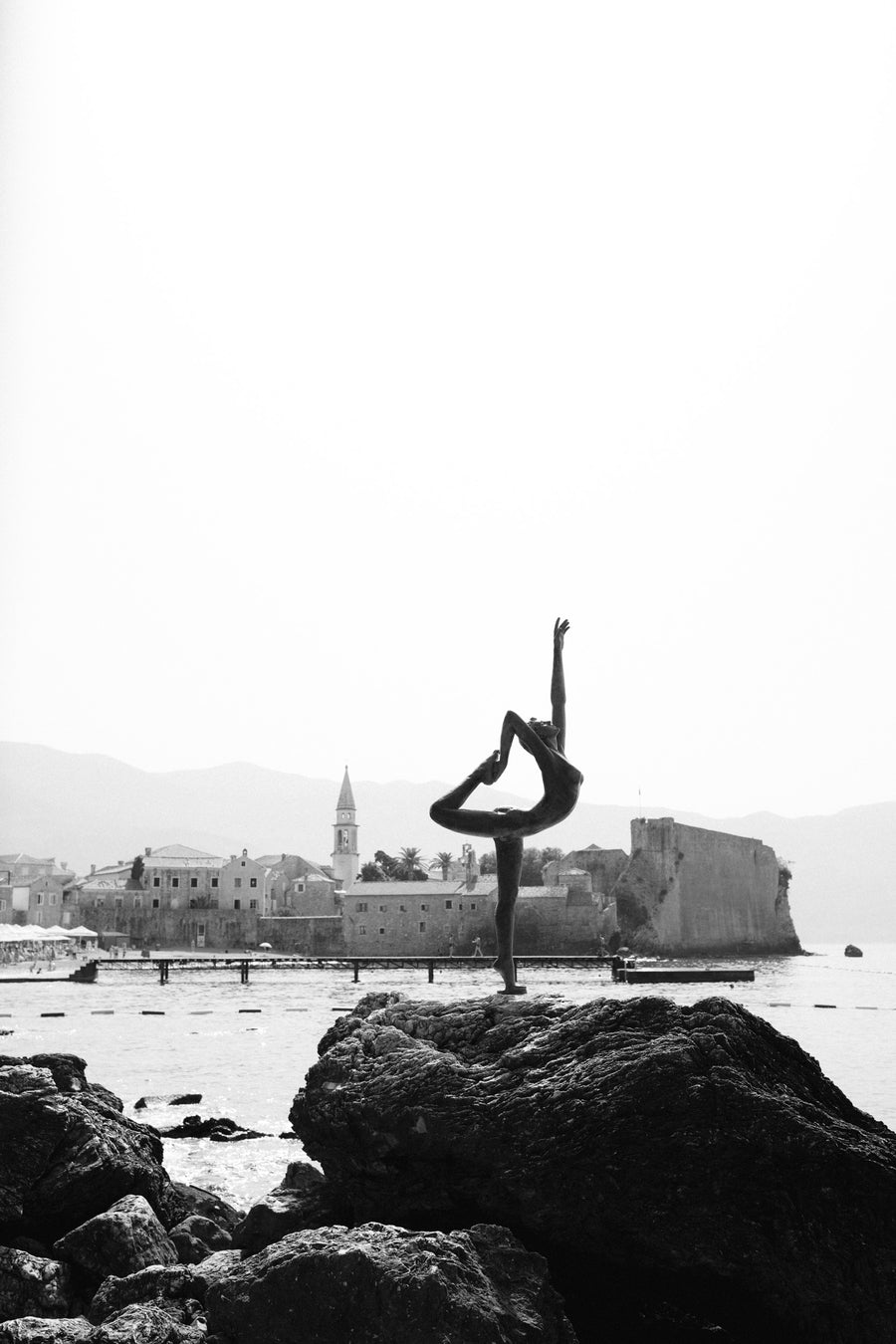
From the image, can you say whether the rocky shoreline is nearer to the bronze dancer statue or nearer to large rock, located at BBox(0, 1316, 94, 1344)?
large rock, located at BBox(0, 1316, 94, 1344)

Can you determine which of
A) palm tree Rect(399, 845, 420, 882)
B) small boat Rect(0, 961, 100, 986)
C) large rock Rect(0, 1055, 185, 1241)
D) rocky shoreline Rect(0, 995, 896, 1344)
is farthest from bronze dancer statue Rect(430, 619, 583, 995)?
palm tree Rect(399, 845, 420, 882)

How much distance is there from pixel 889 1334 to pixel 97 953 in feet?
238

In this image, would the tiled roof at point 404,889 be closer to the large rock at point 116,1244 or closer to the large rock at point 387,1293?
the large rock at point 116,1244

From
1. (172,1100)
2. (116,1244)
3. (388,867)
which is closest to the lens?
(116,1244)

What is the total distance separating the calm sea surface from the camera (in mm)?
16719

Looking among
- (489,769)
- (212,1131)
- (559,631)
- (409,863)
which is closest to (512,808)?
(489,769)

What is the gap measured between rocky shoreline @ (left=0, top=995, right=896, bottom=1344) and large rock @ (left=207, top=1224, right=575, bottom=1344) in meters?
0.01

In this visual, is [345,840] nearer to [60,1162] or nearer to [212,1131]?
→ [212,1131]

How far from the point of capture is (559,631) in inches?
340

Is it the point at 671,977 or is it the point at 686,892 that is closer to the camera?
the point at 671,977

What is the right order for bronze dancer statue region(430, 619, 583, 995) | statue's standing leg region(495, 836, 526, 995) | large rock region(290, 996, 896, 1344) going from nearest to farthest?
large rock region(290, 996, 896, 1344)
bronze dancer statue region(430, 619, 583, 995)
statue's standing leg region(495, 836, 526, 995)

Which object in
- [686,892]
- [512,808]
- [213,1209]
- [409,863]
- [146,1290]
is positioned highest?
[409,863]

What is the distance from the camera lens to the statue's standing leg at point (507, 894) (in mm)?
8281

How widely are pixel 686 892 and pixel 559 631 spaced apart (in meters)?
65.8
